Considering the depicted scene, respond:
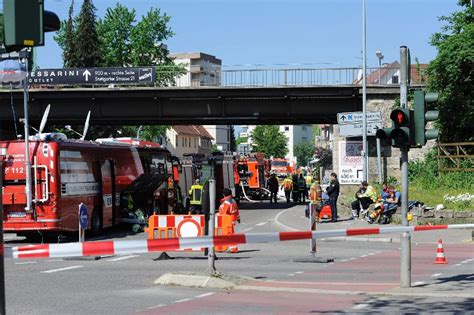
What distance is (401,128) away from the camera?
40.7 feet

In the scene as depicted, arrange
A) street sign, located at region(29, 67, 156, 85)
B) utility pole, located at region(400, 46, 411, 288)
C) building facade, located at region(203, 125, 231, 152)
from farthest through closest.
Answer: building facade, located at region(203, 125, 231, 152), street sign, located at region(29, 67, 156, 85), utility pole, located at region(400, 46, 411, 288)

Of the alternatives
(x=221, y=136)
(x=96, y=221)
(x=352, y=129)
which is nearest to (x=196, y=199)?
(x=352, y=129)

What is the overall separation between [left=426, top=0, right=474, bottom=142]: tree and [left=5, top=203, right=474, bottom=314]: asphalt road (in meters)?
24.0

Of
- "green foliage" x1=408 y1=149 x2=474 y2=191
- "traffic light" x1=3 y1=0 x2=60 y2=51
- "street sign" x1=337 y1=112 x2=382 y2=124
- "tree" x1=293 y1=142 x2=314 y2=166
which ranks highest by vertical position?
"tree" x1=293 y1=142 x2=314 y2=166

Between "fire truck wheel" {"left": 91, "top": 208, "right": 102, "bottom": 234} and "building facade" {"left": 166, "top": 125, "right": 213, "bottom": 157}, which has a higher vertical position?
"building facade" {"left": 166, "top": 125, "right": 213, "bottom": 157}

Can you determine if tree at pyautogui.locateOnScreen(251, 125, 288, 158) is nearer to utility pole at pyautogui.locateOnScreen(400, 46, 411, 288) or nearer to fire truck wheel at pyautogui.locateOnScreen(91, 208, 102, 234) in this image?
fire truck wheel at pyautogui.locateOnScreen(91, 208, 102, 234)

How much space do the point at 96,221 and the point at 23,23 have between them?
68.7 ft

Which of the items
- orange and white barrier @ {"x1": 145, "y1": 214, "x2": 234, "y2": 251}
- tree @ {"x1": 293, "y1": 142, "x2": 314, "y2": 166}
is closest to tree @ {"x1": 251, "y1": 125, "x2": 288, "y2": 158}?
tree @ {"x1": 293, "y1": 142, "x2": 314, "y2": 166}

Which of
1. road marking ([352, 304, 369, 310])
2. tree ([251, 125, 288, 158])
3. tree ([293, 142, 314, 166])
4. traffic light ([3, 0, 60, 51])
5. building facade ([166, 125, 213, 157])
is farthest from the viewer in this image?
tree ([293, 142, 314, 166])

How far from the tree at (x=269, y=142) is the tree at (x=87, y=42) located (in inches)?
2575

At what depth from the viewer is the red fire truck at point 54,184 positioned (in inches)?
930

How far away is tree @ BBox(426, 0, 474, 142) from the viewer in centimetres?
4244

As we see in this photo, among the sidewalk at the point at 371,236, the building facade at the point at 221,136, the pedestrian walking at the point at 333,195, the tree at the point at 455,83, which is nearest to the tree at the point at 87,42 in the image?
the tree at the point at 455,83

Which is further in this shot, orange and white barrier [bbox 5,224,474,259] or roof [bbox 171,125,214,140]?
roof [bbox 171,125,214,140]
